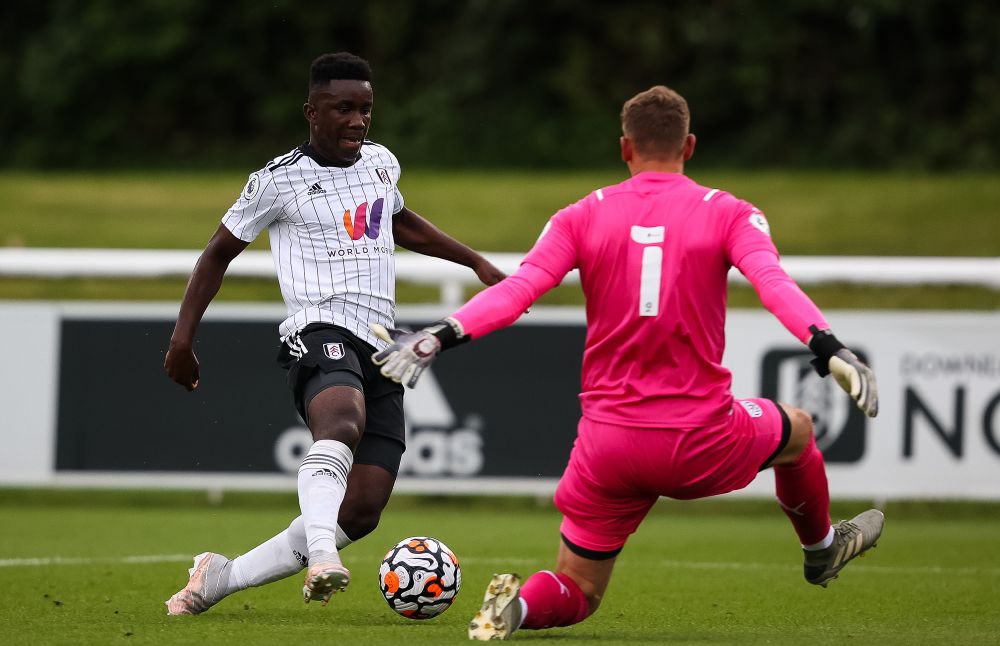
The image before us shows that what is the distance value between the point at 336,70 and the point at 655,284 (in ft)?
5.82

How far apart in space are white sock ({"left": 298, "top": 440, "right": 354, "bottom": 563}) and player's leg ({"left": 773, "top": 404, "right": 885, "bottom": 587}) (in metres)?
1.54

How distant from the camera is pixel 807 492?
5.72 meters

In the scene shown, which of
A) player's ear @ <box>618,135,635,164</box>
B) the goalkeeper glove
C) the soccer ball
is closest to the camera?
the goalkeeper glove

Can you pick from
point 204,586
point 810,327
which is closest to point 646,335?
point 810,327

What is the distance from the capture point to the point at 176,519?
10.9 metres

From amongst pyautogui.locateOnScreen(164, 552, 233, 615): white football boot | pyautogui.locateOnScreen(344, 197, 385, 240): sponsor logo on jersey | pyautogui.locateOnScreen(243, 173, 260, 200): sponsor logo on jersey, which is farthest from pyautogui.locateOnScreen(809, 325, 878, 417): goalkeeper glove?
pyautogui.locateOnScreen(164, 552, 233, 615): white football boot

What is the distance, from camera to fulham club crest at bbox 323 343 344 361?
6.08m

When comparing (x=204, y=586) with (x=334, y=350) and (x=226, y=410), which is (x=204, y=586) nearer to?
(x=334, y=350)

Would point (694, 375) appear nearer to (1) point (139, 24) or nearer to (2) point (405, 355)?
(2) point (405, 355)

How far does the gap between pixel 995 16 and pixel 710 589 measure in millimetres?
19369

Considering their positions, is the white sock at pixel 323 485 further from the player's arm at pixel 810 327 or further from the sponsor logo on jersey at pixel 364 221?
the player's arm at pixel 810 327

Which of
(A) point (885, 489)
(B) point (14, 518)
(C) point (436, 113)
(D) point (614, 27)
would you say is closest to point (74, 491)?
(B) point (14, 518)

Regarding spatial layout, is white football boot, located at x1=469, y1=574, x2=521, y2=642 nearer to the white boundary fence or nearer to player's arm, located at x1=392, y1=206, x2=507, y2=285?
player's arm, located at x1=392, y1=206, x2=507, y2=285

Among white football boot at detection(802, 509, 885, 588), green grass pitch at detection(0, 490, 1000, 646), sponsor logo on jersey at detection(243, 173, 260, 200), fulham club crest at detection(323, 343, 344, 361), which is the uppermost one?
sponsor logo on jersey at detection(243, 173, 260, 200)
